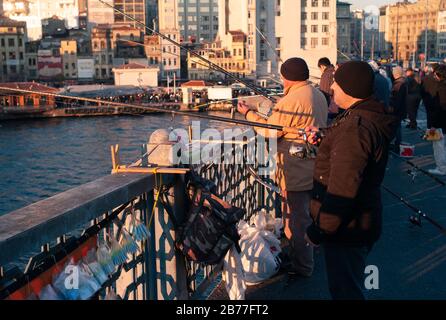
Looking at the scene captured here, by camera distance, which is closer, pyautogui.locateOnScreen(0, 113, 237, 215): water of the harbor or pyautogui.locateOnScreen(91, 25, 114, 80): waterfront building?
pyautogui.locateOnScreen(0, 113, 237, 215): water of the harbor

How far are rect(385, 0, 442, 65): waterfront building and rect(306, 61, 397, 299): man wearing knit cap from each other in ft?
373

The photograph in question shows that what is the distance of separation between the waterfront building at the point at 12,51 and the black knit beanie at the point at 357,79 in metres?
83.2

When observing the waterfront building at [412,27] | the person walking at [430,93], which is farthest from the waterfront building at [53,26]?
the person walking at [430,93]

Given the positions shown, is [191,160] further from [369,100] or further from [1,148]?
[1,148]

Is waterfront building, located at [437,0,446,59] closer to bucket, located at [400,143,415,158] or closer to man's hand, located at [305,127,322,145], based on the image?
bucket, located at [400,143,415,158]

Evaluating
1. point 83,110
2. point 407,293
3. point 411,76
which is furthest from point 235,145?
point 83,110

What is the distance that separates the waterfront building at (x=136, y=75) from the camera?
78875mm

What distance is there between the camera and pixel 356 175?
2.59m

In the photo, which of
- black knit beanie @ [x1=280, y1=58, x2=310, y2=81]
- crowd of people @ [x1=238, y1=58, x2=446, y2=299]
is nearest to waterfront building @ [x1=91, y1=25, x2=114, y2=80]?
black knit beanie @ [x1=280, y1=58, x2=310, y2=81]

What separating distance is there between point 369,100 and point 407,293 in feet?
5.04

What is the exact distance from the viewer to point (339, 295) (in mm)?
2852

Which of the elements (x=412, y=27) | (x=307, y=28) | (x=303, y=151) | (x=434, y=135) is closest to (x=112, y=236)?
(x=303, y=151)

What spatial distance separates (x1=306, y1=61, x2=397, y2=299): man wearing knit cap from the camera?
2611mm

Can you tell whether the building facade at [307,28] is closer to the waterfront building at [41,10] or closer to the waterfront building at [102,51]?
the waterfront building at [102,51]
